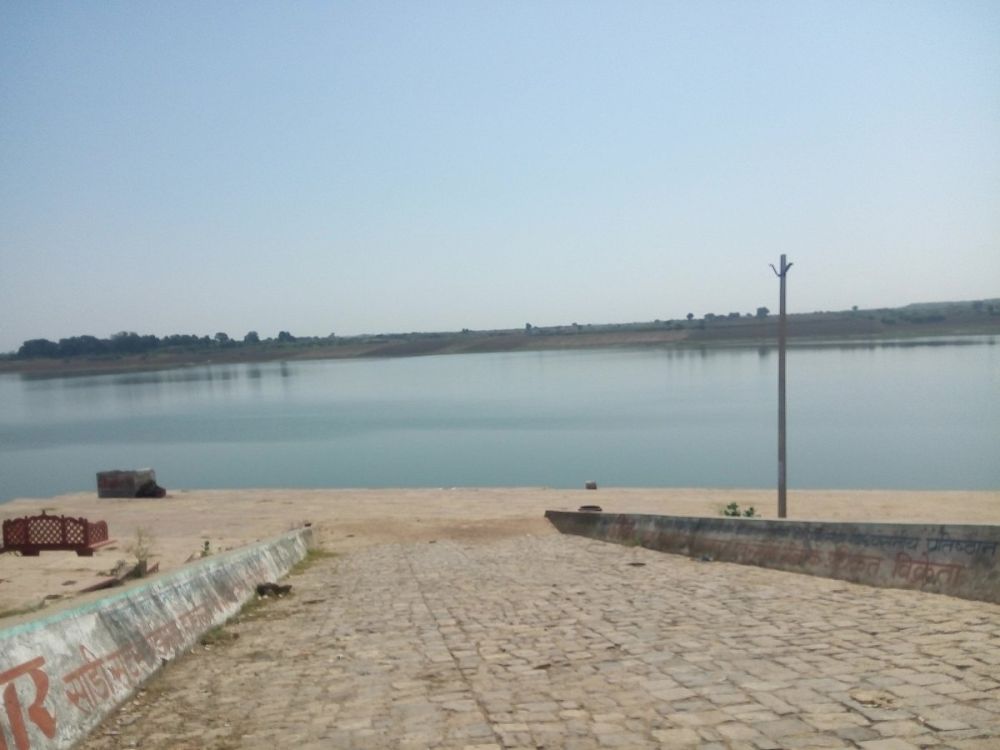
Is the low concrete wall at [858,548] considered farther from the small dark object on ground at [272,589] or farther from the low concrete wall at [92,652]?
the low concrete wall at [92,652]

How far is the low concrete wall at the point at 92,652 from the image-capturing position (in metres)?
4.12

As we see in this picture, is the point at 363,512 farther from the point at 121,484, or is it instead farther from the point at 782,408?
the point at 782,408

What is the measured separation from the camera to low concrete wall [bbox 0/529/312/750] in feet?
13.5

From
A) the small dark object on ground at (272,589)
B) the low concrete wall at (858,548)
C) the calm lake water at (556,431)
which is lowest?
the calm lake water at (556,431)

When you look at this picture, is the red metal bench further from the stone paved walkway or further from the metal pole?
the metal pole

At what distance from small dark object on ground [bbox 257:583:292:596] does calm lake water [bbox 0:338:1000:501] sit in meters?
23.4

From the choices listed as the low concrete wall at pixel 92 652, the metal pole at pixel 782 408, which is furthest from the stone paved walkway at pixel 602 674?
the metal pole at pixel 782 408

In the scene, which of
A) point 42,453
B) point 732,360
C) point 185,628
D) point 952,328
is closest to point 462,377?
point 732,360

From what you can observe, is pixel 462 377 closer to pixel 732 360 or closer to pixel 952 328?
pixel 732 360

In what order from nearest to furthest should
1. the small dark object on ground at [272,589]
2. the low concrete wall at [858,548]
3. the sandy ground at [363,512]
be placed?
the low concrete wall at [858,548], the small dark object on ground at [272,589], the sandy ground at [363,512]

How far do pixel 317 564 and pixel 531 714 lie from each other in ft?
28.6

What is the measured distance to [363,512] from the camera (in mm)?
24000

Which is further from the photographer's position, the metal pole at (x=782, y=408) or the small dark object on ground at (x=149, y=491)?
the small dark object on ground at (x=149, y=491)

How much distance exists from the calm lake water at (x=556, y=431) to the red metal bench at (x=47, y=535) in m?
19.9
